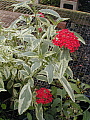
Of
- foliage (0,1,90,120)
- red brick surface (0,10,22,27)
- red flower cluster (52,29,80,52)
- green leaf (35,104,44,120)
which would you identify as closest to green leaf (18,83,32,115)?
foliage (0,1,90,120)

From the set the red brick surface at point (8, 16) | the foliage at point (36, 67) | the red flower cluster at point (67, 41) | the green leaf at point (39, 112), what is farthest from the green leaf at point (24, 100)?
the red brick surface at point (8, 16)

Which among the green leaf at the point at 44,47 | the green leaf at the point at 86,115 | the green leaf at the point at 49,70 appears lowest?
the green leaf at the point at 86,115

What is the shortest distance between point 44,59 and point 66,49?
128 millimetres

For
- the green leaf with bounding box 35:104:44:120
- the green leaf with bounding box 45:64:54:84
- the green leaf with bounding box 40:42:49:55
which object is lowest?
the green leaf with bounding box 35:104:44:120

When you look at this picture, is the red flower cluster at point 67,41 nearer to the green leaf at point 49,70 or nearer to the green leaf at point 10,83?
the green leaf at point 49,70

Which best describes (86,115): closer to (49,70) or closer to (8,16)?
(49,70)

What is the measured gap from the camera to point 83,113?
1.10 meters

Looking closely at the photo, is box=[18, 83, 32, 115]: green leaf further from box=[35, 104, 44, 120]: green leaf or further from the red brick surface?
the red brick surface

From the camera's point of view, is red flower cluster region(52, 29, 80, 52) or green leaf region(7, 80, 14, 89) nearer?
red flower cluster region(52, 29, 80, 52)

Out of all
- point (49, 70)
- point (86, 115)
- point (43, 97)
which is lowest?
point (86, 115)

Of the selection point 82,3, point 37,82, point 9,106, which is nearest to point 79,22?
point 37,82

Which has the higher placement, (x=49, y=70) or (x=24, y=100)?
(x=49, y=70)

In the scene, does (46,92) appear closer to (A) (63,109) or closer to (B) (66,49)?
(A) (63,109)

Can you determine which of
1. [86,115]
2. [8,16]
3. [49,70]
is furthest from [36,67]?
[8,16]
